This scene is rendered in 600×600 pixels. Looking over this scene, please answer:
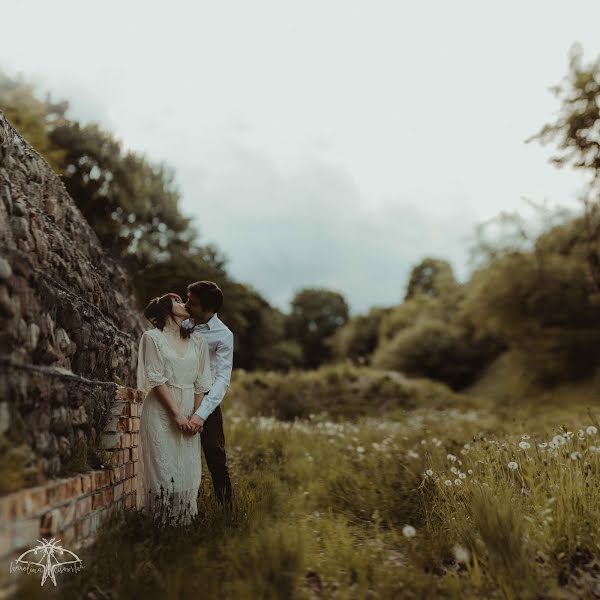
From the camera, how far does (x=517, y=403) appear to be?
61.5 feet

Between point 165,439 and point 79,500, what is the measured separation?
0.94 m

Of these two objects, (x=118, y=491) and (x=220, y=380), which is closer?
(x=118, y=491)

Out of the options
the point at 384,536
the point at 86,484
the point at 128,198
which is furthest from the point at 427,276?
the point at 86,484

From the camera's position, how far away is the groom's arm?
4.38 metres

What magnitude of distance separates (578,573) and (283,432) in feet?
→ 20.2

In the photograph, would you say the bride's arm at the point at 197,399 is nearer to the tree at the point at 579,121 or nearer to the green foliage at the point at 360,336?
the tree at the point at 579,121

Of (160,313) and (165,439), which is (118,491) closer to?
(165,439)

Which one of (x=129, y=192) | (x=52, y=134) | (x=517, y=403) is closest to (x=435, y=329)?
(x=517, y=403)

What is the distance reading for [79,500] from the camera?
11.0 ft

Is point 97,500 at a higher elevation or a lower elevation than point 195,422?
lower

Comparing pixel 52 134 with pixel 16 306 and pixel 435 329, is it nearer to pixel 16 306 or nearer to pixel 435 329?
pixel 16 306

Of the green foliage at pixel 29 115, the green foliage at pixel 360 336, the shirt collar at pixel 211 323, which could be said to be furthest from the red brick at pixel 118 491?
the green foliage at pixel 360 336

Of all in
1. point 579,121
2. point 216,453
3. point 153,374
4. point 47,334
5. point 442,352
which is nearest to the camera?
point 47,334

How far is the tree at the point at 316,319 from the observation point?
4384cm
